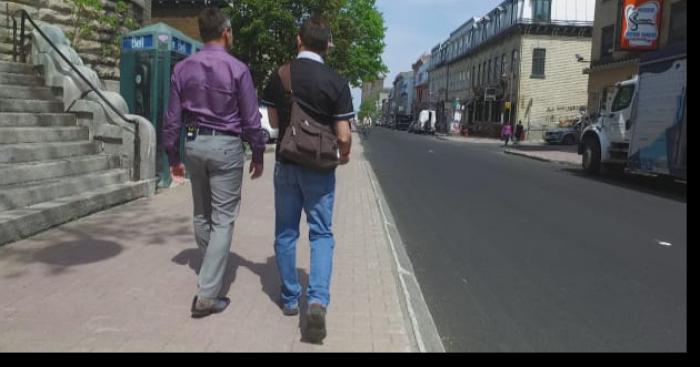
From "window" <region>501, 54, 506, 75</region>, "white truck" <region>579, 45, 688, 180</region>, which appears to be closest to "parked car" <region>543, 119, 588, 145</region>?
"window" <region>501, 54, 506, 75</region>

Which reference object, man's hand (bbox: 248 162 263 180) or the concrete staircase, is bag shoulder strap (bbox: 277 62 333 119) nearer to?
man's hand (bbox: 248 162 263 180)

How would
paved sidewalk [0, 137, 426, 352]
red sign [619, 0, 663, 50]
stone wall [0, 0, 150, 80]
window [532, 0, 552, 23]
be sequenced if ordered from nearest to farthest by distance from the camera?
1. paved sidewalk [0, 137, 426, 352]
2. stone wall [0, 0, 150, 80]
3. red sign [619, 0, 663, 50]
4. window [532, 0, 552, 23]

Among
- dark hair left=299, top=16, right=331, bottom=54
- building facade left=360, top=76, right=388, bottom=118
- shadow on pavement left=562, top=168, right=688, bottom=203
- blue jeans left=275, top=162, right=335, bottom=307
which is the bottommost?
shadow on pavement left=562, top=168, right=688, bottom=203

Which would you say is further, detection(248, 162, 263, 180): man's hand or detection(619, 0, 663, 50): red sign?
detection(619, 0, 663, 50): red sign

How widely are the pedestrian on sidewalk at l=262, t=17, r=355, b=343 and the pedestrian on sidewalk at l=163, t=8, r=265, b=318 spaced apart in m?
0.23

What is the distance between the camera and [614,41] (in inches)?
1201

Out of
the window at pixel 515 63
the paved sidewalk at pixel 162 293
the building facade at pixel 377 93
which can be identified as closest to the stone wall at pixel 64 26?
the paved sidewalk at pixel 162 293

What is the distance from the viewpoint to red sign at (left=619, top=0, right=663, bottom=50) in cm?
2595

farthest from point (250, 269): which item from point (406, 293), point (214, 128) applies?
point (214, 128)

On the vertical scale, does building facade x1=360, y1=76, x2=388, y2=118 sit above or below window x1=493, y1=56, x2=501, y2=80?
above

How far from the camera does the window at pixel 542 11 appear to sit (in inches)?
1938

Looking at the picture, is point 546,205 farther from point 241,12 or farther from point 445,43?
point 445,43

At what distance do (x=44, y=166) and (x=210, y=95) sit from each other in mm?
3979
